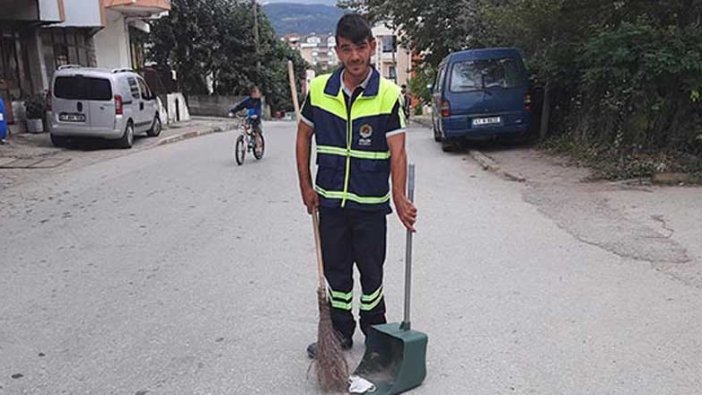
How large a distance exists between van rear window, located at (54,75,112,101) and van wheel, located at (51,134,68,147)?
1.03 m

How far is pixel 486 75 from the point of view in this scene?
12.9 meters

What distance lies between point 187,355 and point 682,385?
2.72 m

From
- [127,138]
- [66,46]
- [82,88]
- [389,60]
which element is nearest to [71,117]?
[82,88]

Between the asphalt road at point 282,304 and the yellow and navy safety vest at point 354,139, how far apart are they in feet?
3.30

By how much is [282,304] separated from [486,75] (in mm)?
9203

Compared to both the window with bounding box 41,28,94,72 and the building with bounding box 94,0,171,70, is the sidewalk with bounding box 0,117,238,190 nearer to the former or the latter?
the window with bounding box 41,28,94,72

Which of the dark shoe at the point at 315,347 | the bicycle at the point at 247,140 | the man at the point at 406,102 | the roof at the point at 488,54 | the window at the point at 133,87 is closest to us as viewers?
the dark shoe at the point at 315,347

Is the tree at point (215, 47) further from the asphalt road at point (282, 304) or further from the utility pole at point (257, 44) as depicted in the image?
the asphalt road at point (282, 304)

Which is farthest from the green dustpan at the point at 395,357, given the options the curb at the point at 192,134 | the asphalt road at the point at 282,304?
the curb at the point at 192,134

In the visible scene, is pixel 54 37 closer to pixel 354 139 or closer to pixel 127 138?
pixel 127 138

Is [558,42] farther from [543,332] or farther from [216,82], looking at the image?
[216,82]

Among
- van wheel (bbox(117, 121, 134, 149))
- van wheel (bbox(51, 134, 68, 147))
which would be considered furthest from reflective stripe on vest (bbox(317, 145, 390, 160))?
van wheel (bbox(51, 134, 68, 147))

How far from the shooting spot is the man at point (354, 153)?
137 inches

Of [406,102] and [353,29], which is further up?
[353,29]
